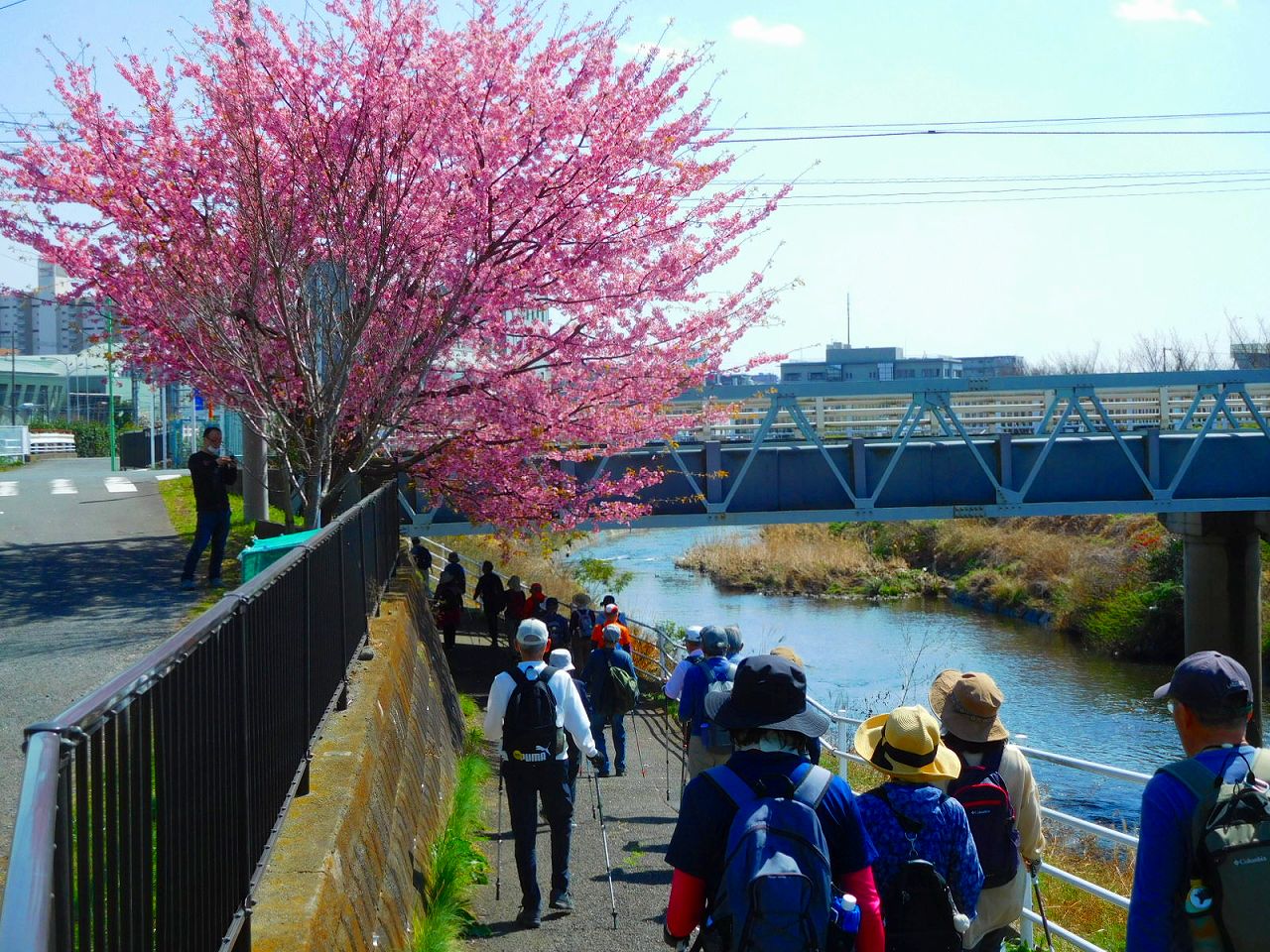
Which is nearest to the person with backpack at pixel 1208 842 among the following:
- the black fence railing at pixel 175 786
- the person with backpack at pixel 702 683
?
the black fence railing at pixel 175 786

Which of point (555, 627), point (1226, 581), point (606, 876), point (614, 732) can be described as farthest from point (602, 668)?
point (1226, 581)

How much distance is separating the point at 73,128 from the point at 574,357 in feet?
18.7

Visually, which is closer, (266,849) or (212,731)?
(212,731)

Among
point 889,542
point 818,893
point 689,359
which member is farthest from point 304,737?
point 889,542

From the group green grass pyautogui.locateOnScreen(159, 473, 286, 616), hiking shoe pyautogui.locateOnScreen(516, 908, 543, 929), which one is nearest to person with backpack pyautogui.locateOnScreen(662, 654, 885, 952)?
hiking shoe pyautogui.locateOnScreen(516, 908, 543, 929)

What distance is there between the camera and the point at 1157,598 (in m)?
35.5

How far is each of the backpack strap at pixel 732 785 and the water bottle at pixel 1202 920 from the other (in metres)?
1.16

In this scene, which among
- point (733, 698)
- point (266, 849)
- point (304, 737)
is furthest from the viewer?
point (304, 737)

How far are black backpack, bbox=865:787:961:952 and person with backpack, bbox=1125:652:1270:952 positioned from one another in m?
0.56

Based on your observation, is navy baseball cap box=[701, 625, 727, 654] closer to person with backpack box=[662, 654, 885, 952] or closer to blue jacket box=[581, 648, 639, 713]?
blue jacket box=[581, 648, 639, 713]

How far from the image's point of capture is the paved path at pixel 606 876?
24.5 feet

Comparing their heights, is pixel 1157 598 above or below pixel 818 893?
below

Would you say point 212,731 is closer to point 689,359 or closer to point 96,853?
point 96,853

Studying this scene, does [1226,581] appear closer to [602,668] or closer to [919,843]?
[602,668]
